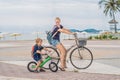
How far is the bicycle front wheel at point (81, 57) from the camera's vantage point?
1362 centimetres

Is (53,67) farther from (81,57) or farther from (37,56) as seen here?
(81,57)

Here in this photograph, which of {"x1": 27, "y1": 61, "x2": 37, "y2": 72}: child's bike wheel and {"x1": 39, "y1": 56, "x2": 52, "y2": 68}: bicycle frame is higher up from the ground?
{"x1": 39, "y1": 56, "x2": 52, "y2": 68}: bicycle frame

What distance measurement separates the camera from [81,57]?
13797 mm

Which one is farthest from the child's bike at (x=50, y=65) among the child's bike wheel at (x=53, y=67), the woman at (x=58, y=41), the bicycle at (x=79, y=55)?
the bicycle at (x=79, y=55)

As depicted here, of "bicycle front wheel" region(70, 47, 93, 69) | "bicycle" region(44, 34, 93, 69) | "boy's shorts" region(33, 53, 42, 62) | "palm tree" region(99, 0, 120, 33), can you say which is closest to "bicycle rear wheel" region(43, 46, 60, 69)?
"bicycle" region(44, 34, 93, 69)

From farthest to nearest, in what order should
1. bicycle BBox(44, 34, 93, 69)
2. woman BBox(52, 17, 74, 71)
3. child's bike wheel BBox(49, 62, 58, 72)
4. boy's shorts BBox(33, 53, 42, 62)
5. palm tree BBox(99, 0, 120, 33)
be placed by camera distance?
palm tree BBox(99, 0, 120, 33)
bicycle BBox(44, 34, 93, 69)
woman BBox(52, 17, 74, 71)
boy's shorts BBox(33, 53, 42, 62)
child's bike wheel BBox(49, 62, 58, 72)

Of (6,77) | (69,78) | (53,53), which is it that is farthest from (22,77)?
(53,53)

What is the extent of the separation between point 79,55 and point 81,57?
102mm

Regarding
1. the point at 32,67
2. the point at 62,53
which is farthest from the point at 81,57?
the point at 32,67

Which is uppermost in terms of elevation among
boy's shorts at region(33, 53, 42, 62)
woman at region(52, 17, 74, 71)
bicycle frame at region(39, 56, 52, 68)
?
woman at region(52, 17, 74, 71)

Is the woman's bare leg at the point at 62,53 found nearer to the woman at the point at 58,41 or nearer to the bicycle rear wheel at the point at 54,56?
the woman at the point at 58,41

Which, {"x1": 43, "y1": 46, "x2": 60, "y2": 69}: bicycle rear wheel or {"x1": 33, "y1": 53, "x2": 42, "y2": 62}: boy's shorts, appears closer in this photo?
{"x1": 33, "y1": 53, "x2": 42, "y2": 62}: boy's shorts

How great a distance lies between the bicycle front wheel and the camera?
1362 cm

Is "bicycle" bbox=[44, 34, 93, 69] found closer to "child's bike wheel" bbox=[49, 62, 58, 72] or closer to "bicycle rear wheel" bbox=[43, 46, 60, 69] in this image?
"bicycle rear wheel" bbox=[43, 46, 60, 69]
